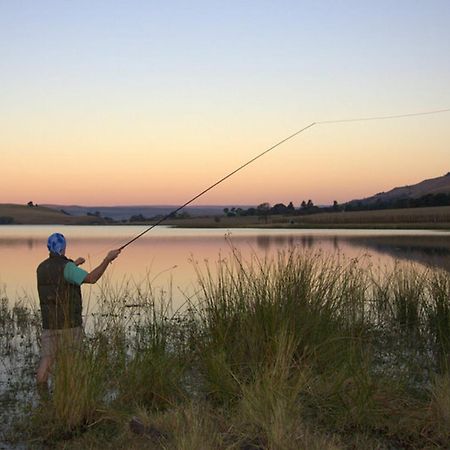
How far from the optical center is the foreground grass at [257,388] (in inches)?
185

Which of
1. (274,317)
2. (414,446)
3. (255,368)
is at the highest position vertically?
(274,317)

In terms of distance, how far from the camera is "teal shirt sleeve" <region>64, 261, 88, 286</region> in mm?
5922

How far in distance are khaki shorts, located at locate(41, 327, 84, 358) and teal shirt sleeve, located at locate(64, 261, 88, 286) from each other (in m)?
0.49

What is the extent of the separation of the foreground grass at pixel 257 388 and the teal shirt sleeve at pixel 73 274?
68 cm

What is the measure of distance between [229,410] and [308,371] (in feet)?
2.98

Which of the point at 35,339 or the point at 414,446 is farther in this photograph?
the point at 35,339

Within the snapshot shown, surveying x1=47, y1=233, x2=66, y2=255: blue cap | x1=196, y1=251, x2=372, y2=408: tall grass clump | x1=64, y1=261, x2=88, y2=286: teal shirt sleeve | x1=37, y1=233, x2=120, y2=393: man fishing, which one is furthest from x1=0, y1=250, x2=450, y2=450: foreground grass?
x1=47, y1=233, x2=66, y2=255: blue cap

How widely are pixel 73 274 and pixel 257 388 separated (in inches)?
87.6

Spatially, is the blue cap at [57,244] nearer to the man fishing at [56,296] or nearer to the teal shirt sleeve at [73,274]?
the man fishing at [56,296]

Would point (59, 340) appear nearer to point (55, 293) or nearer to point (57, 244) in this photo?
point (55, 293)

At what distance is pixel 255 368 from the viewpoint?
5703mm

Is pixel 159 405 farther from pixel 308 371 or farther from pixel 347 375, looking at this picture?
pixel 347 375

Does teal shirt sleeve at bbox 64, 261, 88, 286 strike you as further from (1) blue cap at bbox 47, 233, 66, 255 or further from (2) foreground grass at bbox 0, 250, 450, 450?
(2) foreground grass at bbox 0, 250, 450, 450

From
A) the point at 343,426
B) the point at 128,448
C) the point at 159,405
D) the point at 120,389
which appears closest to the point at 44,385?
the point at 120,389
